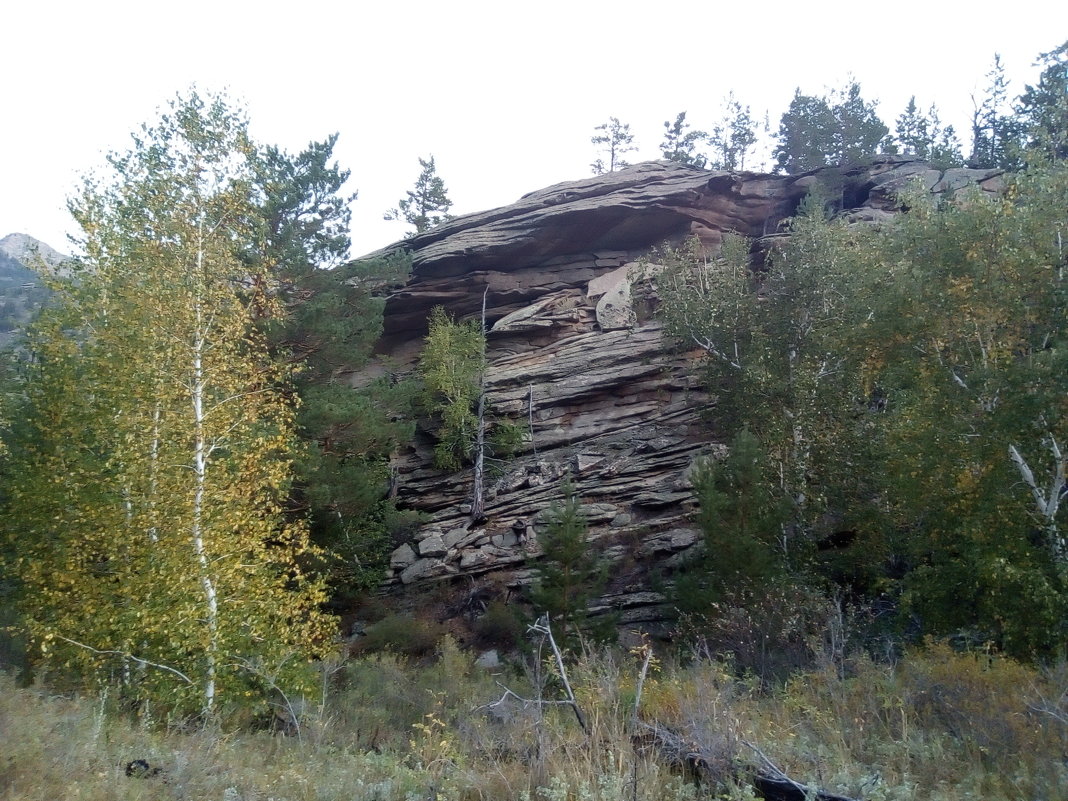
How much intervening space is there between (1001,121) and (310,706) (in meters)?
36.6

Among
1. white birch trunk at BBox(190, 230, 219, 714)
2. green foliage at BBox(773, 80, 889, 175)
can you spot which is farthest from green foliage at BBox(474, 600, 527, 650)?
green foliage at BBox(773, 80, 889, 175)

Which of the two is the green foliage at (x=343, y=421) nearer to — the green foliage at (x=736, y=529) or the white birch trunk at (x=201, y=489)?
the white birch trunk at (x=201, y=489)

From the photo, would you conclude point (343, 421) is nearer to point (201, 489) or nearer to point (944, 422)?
point (201, 489)

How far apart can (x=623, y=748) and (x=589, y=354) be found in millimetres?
21707

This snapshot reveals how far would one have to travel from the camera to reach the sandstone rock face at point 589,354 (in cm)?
2081

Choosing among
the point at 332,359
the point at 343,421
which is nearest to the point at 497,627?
→ the point at 343,421

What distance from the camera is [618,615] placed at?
15680 millimetres

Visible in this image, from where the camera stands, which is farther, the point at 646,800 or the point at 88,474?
the point at 88,474

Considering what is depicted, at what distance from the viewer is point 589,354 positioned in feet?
85.5

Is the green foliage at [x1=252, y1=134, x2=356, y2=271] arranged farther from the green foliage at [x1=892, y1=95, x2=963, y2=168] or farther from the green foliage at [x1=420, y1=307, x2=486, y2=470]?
the green foliage at [x1=892, y1=95, x2=963, y2=168]

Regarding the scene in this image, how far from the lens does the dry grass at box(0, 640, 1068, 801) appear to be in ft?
14.9

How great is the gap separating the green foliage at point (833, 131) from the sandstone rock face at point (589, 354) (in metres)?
5.42

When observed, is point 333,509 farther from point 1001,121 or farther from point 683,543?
point 1001,121

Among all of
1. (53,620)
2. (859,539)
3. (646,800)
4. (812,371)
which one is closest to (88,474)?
(53,620)
